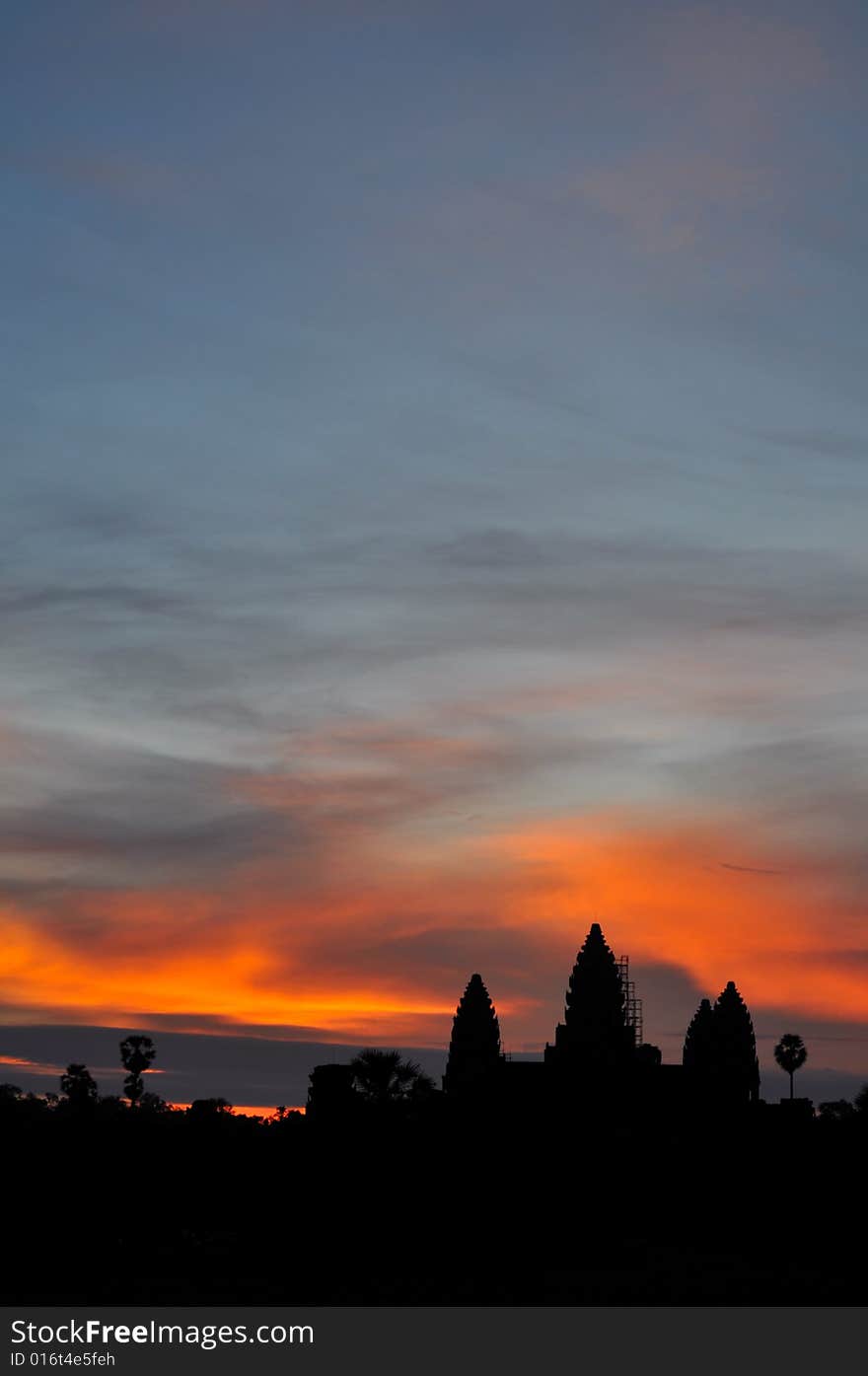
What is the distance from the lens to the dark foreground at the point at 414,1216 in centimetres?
7038

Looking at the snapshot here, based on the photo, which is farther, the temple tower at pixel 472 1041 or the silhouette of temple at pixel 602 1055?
the temple tower at pixel 472 1041

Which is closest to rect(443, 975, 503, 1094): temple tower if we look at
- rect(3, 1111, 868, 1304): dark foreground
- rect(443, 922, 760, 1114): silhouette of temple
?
rect(443, 922, 760, 1114): silhouette of temple

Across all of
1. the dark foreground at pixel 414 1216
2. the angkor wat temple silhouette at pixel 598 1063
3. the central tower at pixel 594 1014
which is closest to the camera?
the dark foreground at pixel 414 1216

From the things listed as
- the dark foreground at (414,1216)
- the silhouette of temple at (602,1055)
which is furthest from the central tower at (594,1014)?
the dark foreground at (414,1216)

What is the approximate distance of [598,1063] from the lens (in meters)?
141

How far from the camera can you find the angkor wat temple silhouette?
11662 centimetres

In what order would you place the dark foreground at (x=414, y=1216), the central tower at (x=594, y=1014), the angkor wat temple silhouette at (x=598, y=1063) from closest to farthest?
the dark foreground at (x=414, y=1216), the angkor wat temple silhouette at (x=598, y=1063), the central tower at (x=594, y=1014)

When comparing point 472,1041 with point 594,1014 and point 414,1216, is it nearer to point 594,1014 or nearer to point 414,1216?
point 594,1014

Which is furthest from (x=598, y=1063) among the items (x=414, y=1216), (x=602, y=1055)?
(x=414, y=1216)

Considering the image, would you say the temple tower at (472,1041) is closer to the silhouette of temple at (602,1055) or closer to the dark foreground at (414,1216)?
the silhouette of temple at (602,1055)

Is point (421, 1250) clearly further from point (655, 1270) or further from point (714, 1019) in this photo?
point (714, 1019)

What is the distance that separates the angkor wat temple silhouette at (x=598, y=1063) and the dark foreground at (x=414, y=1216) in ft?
59.2
